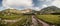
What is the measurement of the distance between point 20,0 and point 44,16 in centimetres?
87

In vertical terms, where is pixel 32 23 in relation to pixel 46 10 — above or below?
below

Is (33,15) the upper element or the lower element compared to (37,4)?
lower

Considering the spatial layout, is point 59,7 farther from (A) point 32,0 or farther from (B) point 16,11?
(B) point 16,11

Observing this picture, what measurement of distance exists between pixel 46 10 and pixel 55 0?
41 centimetres

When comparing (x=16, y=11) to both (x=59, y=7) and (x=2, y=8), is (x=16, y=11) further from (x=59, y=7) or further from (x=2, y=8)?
(x=59, y=7)

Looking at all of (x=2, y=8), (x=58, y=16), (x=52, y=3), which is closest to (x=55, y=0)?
(x=52, y=3)

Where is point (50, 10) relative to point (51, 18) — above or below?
above

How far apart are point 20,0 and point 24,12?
0.39m

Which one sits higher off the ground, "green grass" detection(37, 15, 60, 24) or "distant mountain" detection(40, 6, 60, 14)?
"distant mountain" detection(40, 6, 60, 14)

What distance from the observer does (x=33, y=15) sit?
4.59 m

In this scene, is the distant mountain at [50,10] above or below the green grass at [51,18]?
above

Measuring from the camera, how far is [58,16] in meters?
4.47

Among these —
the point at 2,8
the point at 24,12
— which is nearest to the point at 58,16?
the point at 24,12

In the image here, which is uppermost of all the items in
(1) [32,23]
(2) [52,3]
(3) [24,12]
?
(2) [52,3]
